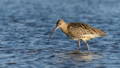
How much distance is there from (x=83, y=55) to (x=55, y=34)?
12.7 feet

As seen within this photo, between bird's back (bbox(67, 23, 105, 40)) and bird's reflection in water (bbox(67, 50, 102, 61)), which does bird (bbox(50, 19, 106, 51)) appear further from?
bird's reflection in water (bbox(67, 50, 102, 61))

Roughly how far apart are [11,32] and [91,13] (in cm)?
646

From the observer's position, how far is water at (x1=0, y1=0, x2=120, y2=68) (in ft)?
42.9

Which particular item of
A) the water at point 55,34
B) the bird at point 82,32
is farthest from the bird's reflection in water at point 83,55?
the bird at point 82,32

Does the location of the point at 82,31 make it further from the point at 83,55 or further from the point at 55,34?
the point at 55,34

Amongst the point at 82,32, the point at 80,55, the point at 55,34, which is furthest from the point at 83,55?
the point at 55,34

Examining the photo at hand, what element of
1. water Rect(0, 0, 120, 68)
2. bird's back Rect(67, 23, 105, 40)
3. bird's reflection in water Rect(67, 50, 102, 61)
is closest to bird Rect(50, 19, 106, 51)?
bird's back Rect(67, 23, 105, 40)

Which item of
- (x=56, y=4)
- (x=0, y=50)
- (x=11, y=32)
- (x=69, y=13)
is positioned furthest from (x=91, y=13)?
(x=0, y=50)

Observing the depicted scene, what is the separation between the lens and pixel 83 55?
14266 millimetres

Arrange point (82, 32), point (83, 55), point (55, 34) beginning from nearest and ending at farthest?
1. point (83, 55)
2. point (82, 32)
3. point (55, 34)

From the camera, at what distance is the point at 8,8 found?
24797mm

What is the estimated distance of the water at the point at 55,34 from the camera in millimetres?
13086

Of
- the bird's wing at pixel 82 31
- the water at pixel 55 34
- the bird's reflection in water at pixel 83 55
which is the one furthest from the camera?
the bird's wing at pixel 82 31

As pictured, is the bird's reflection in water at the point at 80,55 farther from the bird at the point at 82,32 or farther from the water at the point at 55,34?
the bird at the point at 82,32
